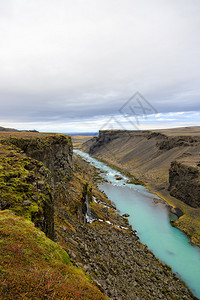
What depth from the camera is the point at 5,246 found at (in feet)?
19.2

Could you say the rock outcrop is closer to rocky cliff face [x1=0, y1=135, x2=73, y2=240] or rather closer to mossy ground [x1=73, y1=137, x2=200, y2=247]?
mossy ground [x1=73, y1=137, x2=200, y2=247]

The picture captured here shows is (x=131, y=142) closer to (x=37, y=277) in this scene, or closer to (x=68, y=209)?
(x=68, y=209)

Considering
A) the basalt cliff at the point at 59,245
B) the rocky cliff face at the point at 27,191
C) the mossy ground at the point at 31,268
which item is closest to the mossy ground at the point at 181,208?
the basalt cliff at the point at 59,245

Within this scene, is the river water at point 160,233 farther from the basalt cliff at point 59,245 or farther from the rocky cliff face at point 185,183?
the rocky cliff face at point 185,183

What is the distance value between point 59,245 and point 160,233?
915 inches

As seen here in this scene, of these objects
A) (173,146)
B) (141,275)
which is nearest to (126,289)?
(141,275)

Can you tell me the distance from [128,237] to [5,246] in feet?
67.2

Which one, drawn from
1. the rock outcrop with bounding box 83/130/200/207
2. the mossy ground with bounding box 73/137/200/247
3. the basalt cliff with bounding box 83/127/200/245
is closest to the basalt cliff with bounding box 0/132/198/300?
the mossy ground with bounding box 73/137/200/247

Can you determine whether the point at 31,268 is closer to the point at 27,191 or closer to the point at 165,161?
the point at 27,191

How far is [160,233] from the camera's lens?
27219 millimetres

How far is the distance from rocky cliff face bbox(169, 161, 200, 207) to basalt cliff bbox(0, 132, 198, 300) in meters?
16.0

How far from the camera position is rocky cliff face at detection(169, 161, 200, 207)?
33.9m

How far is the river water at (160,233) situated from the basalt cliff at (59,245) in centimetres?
218

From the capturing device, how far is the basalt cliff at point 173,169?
3288 cm
